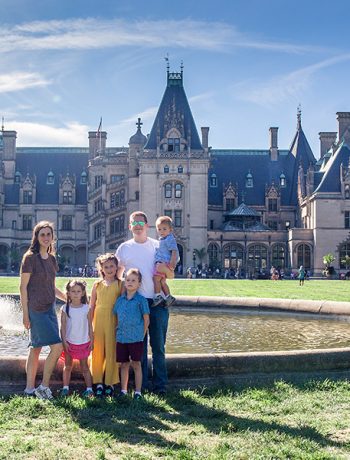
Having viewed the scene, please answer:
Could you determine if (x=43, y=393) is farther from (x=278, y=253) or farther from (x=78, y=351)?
(x=278, y=253)

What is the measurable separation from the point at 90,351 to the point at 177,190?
54.1 meters

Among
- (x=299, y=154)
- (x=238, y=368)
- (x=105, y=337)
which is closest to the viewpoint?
(x=105, y=337)

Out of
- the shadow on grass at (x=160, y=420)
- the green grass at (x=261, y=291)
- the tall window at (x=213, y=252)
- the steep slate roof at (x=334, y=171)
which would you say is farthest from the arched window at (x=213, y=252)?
the shadow on grass at (x=160, y=420)

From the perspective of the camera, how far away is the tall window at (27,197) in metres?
72.9

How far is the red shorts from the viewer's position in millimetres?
7832

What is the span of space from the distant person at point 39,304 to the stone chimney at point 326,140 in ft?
218

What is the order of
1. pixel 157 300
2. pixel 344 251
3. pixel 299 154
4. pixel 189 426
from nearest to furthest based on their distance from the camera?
pixel 189 426 → pixel 157 300 → pixel 344 251 → pixel 299 154

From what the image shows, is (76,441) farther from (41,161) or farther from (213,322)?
(41,161)

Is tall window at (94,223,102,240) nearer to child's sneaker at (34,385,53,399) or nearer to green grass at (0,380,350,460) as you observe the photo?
child's sneaker at (34,385,53,399)

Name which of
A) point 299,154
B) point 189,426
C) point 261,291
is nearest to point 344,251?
point 299,154

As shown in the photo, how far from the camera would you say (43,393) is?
761 cm

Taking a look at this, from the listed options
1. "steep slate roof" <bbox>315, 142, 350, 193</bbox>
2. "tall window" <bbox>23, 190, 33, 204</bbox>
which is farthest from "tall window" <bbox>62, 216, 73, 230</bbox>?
"steep slate roof" <bbox>315, 142, 350, 193</bbox>

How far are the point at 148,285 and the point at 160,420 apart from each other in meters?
2.03

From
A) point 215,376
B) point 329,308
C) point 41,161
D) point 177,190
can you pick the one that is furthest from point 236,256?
point 215,376
